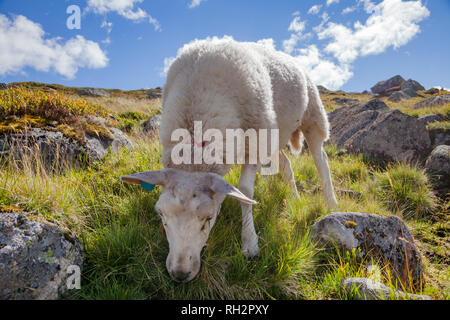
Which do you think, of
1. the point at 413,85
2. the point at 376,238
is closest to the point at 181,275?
the point at 376,238

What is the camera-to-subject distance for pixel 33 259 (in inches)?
74.3

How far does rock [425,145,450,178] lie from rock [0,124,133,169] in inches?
272

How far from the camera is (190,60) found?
2711 millimetres

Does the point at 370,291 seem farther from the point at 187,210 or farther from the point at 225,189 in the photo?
the point at 187,210

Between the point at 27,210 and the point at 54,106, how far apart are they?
313cm


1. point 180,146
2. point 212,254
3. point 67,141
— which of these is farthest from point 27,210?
point 67,141

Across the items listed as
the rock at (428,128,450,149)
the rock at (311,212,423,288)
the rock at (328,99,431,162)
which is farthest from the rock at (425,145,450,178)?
the rock at (311,212,423,288)

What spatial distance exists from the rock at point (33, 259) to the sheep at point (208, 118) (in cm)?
79

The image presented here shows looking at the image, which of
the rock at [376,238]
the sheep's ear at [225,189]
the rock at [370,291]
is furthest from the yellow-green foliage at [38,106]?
the rock at [370,291]

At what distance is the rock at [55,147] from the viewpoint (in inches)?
146

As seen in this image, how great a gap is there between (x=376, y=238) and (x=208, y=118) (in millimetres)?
2421

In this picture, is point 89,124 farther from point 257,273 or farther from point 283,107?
point 257,273

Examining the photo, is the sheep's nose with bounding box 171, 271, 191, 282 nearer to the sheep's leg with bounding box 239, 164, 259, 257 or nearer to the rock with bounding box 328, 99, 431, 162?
the sheep's leg with bounding box 239, 164, 259, 257

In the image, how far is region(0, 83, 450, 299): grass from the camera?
7.07 ft
